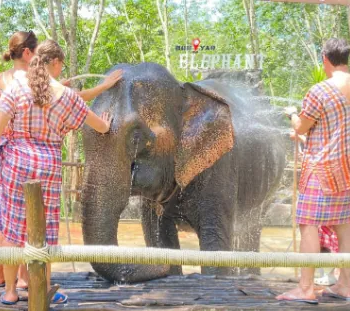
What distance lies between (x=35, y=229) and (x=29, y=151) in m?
0.52

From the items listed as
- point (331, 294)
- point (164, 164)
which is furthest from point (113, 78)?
point (331, 294)

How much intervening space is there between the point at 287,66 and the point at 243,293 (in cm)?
2049

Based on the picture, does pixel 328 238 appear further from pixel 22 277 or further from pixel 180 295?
pixel 22 277

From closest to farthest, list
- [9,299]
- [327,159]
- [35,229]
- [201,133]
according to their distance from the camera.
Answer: [35,229]
[9,299]
[327,159]
[201,133]

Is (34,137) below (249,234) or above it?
above

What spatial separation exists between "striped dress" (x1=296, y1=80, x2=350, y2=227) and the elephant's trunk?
108 centimetres

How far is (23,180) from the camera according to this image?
3281 mm

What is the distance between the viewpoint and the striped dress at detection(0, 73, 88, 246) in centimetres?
325

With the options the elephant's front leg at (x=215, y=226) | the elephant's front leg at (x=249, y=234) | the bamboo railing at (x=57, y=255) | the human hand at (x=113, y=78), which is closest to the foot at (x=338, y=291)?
the bamboo railing at (x=57, y=255)

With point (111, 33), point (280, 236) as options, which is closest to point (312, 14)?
point (111, 33)

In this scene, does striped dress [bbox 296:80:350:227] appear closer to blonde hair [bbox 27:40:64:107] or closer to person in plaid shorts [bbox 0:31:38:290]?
blonde hair [bbox 27:40:64:107]

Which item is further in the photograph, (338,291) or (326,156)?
(338,291)

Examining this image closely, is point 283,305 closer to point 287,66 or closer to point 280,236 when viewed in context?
point 280,236

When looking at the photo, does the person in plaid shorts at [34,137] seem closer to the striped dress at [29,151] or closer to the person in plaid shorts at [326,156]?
the striped dress at [29,151]
